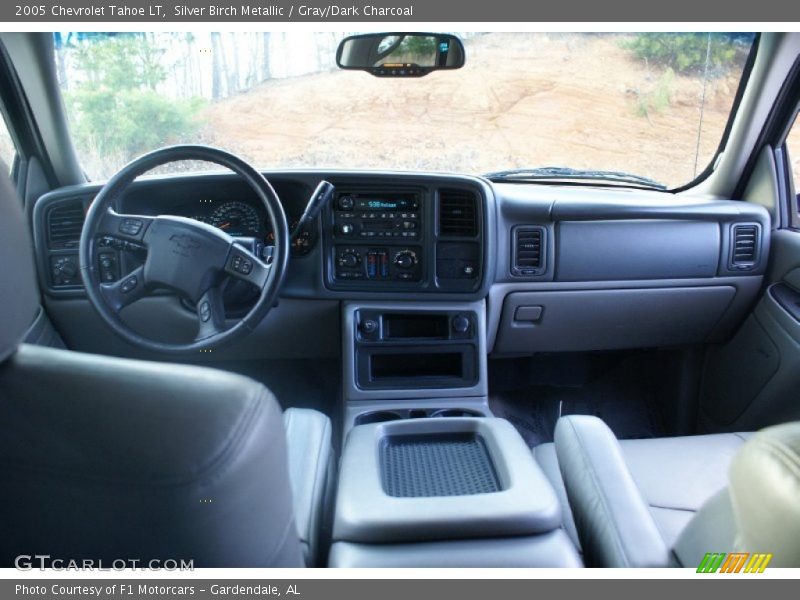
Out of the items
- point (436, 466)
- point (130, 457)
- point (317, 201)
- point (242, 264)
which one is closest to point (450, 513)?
point (436, 466)

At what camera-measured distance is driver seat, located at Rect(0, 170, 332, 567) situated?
737mm

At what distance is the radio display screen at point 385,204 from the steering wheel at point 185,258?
48 cm

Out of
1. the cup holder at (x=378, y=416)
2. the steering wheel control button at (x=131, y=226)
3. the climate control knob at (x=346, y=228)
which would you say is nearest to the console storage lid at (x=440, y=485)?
the cup holder at (x=378, y=416)

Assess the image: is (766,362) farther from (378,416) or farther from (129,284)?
(129,284)

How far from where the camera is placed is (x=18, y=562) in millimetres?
895

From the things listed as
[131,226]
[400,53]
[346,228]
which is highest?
[400,53]

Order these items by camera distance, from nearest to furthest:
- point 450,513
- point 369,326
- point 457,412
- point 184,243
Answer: point 450,513
point 184,243
point 457,412
point 369,326

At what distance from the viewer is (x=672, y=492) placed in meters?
1.71

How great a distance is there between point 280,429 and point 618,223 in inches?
84.9

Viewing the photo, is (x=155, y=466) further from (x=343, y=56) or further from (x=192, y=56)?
(x=192, y=56)

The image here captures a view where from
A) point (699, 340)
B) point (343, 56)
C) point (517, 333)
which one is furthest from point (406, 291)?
point (699, 340)

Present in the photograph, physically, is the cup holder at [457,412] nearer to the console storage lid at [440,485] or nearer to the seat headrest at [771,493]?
the console storage lid at [440,485]

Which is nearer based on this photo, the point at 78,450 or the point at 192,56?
the point at 78,450

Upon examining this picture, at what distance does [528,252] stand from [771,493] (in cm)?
194
